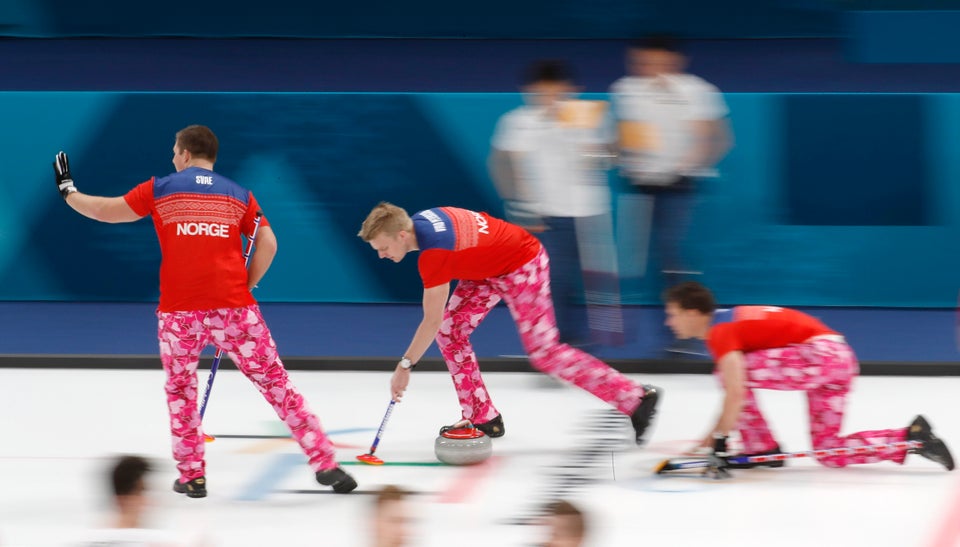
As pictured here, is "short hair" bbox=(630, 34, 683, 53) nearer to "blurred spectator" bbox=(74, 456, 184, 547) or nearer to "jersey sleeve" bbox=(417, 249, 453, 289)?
"jersey sleeve" bbox=(417, 249, 453, 289)

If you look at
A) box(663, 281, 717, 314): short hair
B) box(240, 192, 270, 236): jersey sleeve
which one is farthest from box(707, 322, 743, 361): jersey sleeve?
box(240, 192, 270, 236): jersey sleeve

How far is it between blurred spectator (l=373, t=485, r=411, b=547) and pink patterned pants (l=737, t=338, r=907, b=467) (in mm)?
3498

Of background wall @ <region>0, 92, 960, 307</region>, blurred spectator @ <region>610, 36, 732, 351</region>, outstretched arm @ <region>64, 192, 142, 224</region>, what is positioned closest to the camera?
outstretched arm @ <region>64, 192, 142, 224</region>

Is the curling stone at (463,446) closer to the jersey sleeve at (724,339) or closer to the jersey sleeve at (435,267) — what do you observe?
the jersey sleeve at (435,267)

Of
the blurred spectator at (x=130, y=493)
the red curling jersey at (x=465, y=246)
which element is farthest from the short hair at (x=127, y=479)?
the red curling jersey at (x=465, y=246)

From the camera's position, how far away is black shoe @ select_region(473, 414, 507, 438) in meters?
7.40

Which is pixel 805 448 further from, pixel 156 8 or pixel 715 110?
pixel 156 8

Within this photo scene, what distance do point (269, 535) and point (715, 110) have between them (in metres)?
4.31

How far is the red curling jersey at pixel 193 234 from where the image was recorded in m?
6.18

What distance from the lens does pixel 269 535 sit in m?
6.01

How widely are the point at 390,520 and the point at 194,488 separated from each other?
3.18 m

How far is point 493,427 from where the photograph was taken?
7434mm

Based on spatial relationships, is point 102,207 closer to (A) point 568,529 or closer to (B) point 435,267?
(B) point 435,267

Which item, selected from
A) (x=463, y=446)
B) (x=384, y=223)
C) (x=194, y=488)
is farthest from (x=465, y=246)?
(x=194, y=488)
